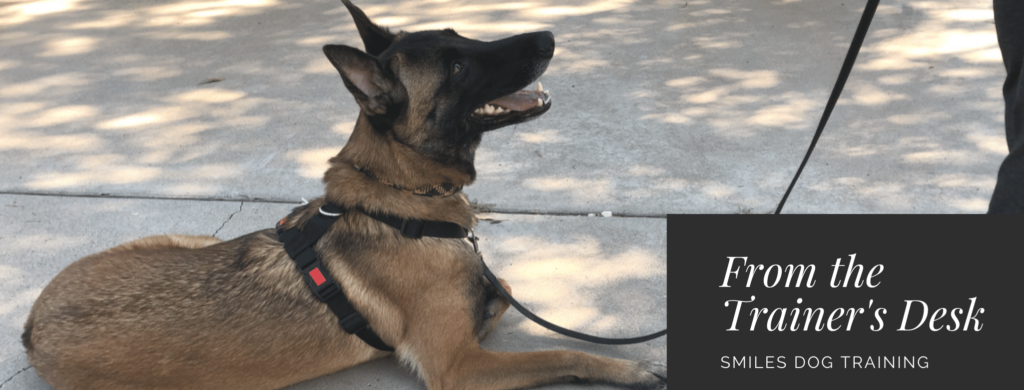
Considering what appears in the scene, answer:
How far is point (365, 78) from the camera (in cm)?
231

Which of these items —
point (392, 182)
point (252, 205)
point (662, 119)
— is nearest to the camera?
point (392, 182)

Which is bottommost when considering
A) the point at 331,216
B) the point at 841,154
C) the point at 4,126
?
the point at 841,154

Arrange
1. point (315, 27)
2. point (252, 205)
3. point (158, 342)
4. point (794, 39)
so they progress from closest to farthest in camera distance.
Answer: point (158, 342)
point (252, 205)
point (794, 39)
point (315, 27)

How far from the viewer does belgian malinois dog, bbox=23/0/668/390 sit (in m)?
2.30

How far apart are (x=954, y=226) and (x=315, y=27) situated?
466 centimetres

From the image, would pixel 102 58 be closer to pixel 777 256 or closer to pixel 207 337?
pixel 207 337

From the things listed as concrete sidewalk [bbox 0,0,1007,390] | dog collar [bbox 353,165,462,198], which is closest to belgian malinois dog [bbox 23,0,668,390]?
dog collar [bbox 353,165,462,198]

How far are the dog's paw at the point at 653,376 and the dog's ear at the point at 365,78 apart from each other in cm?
123

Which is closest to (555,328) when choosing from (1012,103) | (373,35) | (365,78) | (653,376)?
(653,376)

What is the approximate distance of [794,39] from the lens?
5.10 meters

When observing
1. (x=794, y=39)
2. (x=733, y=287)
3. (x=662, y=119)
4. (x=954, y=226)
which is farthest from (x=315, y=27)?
(x=954, y=226)

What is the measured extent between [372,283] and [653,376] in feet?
3.28

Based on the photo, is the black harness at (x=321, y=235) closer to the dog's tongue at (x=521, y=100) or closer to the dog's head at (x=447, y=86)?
the dog's head at (x=447, y=86)

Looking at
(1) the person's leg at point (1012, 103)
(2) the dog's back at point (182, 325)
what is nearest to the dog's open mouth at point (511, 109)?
(2) the dog's back at point (182, 325)
